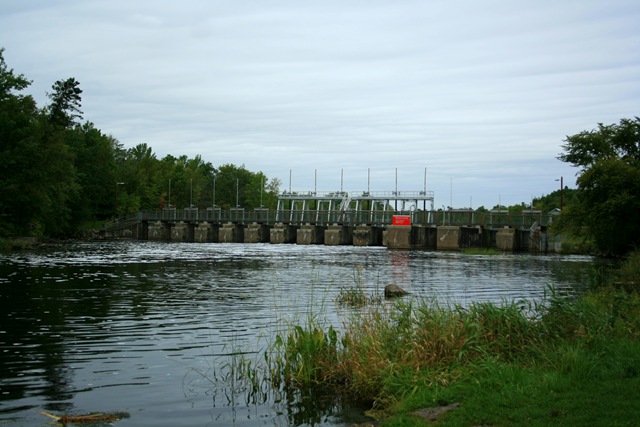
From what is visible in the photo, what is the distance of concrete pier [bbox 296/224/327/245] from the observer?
107m

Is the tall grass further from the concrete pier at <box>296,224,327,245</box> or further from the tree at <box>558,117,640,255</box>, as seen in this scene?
the concrete pier at <box>296,224,327,245</box>

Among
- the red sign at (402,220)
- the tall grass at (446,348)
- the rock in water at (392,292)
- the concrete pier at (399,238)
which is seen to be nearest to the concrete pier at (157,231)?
the red sign at (402,220)

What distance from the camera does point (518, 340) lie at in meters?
13.1

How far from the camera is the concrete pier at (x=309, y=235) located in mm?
107438

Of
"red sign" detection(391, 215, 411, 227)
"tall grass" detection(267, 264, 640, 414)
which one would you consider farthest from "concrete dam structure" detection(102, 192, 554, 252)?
"tall grass" detection(267, 264, 640, 414)

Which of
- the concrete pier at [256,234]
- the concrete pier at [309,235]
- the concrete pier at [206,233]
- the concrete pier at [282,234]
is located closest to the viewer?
the concrete pier at [309,235]

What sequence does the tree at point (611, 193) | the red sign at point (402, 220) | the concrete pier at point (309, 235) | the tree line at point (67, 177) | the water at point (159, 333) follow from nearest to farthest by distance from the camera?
the water at point (159, 333) → the tree at point (611, 193) → the tree line at point (67, 177) → the red sign at point (402, 220) → the concrete pier at point (309, 235)

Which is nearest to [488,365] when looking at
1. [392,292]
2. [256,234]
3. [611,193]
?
[392,292]

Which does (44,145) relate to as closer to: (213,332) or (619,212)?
(619,212)

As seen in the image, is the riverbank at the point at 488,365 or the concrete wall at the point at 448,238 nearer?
the riverbank at the point at 488,365

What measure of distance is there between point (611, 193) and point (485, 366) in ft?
165

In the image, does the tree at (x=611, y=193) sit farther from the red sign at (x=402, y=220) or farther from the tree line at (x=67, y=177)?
the tree line at (x=67, y=177)

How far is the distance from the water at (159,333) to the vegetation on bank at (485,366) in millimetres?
842

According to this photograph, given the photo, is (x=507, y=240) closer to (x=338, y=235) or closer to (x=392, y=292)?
(x=338, y=235)
